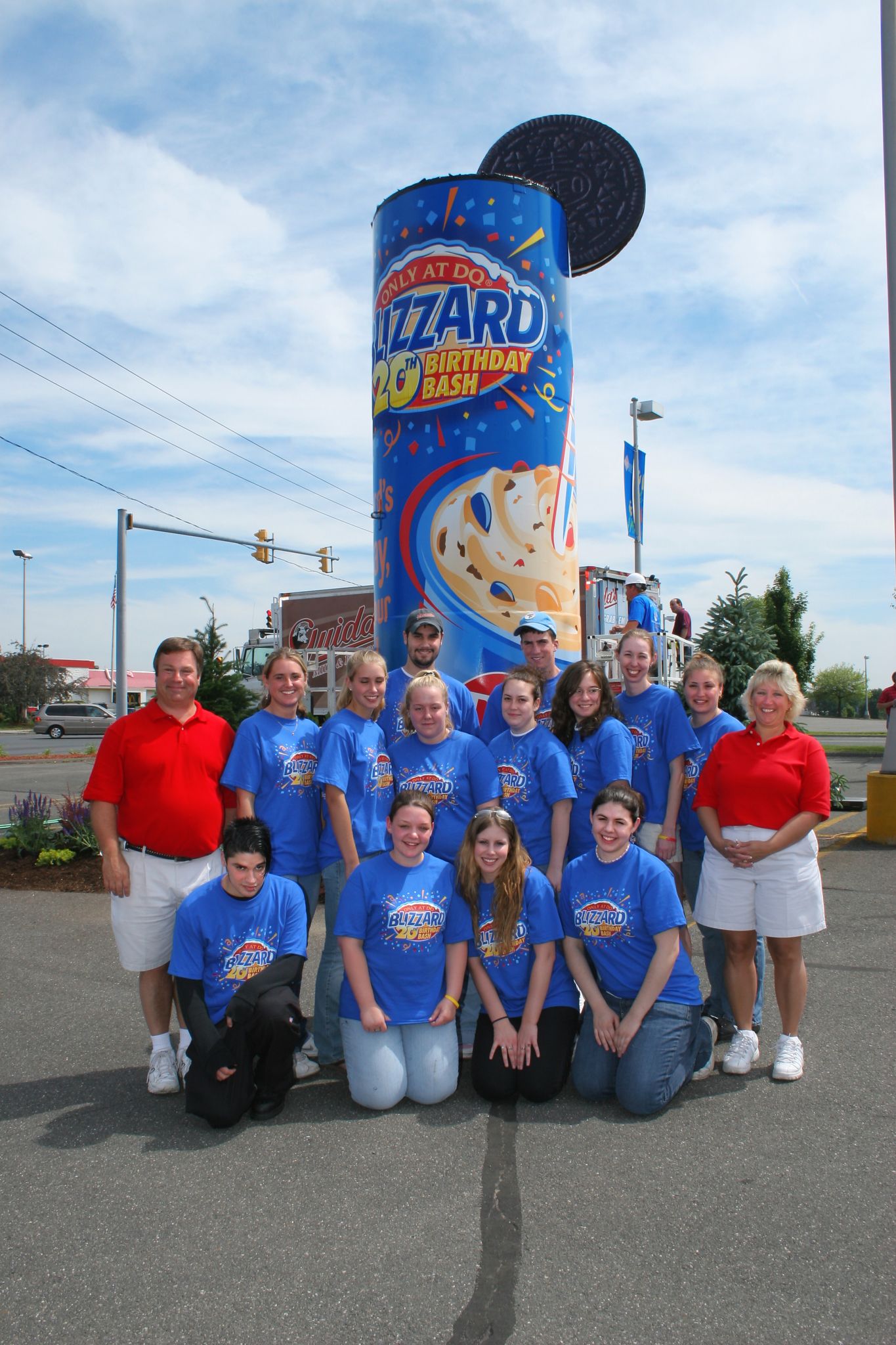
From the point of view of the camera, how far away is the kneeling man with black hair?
147 inches

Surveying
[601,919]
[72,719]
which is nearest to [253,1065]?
[601,919]

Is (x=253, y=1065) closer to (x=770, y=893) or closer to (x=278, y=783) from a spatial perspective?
(x=278, y=783)

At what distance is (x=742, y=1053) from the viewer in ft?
13.8

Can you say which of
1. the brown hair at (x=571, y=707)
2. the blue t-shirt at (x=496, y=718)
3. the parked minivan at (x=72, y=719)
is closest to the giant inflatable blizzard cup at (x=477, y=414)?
the blue t-shirt at (x=496, y=718)

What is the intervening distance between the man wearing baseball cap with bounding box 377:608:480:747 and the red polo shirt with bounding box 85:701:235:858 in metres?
0.99

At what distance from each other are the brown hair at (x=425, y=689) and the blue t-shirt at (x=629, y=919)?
0.93m

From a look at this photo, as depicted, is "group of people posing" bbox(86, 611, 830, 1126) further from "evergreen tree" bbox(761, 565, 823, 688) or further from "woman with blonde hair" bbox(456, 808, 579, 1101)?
"evergreen tree" bbox(761, 565, 823, 688)

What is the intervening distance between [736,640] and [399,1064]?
33.8 ft

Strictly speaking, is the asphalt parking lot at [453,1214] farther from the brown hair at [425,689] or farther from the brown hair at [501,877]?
the brown hair at [425,689]

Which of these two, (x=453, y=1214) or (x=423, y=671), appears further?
(x=423, y=671)

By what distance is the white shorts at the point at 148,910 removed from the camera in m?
Result: 4.28

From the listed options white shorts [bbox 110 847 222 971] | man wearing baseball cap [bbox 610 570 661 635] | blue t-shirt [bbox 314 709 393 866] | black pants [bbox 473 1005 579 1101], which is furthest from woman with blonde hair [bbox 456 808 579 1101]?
man wearing baseball cap [bbox 610 570 661 635]

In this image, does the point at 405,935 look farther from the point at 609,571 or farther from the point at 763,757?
the point at 609,571

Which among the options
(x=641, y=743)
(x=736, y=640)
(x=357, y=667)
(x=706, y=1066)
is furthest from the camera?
(x=736, y=640)
